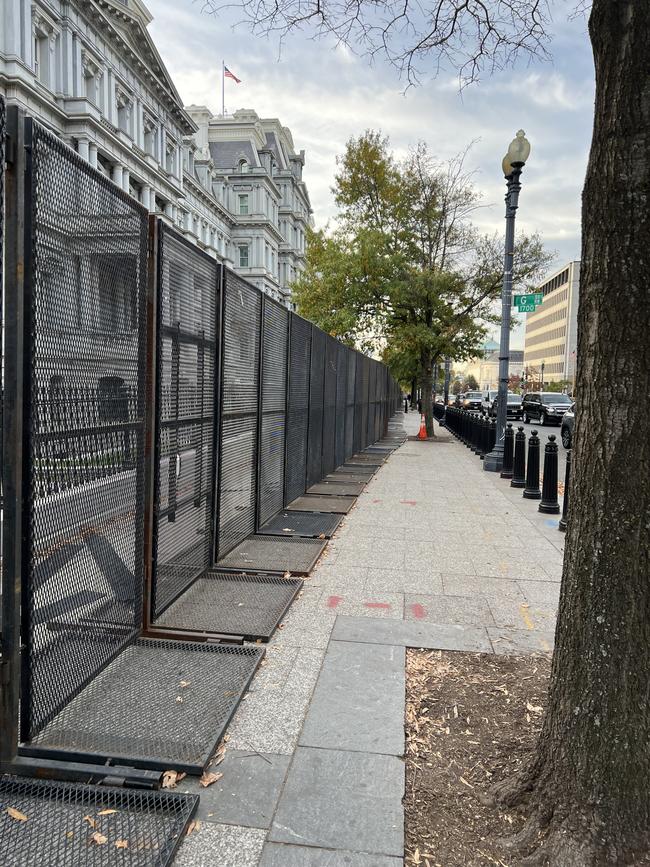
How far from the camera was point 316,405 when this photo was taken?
→ 1068cm

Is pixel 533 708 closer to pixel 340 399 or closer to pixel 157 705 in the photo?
pixel 157 705

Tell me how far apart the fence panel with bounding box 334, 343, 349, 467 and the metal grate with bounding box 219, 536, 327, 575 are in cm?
632

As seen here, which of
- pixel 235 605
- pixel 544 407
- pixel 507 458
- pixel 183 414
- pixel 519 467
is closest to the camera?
pixel 183 414

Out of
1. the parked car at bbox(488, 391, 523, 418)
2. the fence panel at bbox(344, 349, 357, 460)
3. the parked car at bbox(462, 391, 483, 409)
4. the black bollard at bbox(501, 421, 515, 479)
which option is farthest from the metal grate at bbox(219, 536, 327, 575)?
the parked car at bbox(462, 391, 483, 409)

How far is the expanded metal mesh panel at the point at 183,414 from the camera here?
4.30m

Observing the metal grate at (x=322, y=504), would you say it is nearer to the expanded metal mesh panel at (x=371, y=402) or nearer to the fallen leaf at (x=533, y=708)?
the fallen leaf at (x=533, y=708)

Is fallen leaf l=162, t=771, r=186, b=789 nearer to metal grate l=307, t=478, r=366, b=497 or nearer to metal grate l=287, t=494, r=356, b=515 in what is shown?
metal grate l=287, t=494, r=356, b=515

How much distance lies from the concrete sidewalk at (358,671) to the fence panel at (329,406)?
3357 millimetres

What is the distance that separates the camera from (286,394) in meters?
8.41

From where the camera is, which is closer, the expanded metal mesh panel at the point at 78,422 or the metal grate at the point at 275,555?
the expanded metal mesh panel at the point at 78,422

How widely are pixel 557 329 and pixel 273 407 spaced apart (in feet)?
421

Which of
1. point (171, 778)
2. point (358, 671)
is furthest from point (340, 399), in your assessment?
point (171, 778)

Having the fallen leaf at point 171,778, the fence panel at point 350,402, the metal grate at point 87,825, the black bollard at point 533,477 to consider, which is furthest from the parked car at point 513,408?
the metal grate at point 87,825

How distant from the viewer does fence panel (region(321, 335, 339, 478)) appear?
11.6 meters
